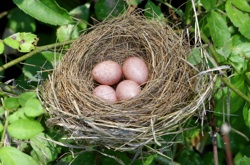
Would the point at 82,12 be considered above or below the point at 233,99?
above

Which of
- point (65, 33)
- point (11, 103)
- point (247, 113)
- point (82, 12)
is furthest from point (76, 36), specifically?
point (247, 113)

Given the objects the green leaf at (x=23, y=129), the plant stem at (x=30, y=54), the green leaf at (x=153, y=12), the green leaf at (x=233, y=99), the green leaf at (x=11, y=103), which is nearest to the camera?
the green leaf at (x=23, y=129)

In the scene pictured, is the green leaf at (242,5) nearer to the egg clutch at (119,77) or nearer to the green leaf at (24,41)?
the egg clutch at (119,77)

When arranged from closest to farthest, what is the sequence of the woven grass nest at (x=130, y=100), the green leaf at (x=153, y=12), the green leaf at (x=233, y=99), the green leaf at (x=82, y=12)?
the woven grass nest at (x=130, y=100), the green leaf at (x=233, y=99), the green leaf at (x=153, y=12), the green leaf at (x=82, y=12)

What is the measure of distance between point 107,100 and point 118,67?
0.73ft

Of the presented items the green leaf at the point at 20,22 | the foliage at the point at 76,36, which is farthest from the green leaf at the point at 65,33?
the green leaf at the point at 20,22

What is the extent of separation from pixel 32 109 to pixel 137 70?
692mm

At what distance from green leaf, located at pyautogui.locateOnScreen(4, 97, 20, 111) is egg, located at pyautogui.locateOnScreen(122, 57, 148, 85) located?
2.04ft

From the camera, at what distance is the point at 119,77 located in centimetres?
229

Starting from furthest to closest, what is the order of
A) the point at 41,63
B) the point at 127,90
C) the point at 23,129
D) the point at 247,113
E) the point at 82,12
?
the point at 82,12
the point at 41,63
the point at 127,90
the point at 247,113
the point at 23,129

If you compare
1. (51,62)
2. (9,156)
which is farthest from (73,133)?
(51,62)

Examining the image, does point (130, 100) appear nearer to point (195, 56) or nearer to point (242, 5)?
point (195, 56)

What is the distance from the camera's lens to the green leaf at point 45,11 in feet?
6.47

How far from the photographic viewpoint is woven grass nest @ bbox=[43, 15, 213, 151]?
5.90 ft
